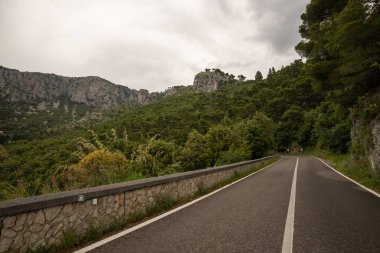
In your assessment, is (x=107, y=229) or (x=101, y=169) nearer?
(x=107, y=229)

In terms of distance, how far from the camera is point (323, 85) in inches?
750

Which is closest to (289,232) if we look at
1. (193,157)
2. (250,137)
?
(193,157)

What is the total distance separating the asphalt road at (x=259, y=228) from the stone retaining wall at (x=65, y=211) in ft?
2.32

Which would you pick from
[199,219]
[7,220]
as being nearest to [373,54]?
[199,219]

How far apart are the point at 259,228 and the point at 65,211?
11.9 feet

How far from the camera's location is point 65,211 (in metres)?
4.85

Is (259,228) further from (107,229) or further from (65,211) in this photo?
(65,211)

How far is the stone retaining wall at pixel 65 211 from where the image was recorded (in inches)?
154

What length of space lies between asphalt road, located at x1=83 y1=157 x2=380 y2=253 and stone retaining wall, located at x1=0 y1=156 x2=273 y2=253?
71cm

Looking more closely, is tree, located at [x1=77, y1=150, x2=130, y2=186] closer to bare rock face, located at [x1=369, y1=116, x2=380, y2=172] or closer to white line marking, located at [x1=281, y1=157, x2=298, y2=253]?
white line marking, located at [x1=281, y1=157, x2=298, y2=253]

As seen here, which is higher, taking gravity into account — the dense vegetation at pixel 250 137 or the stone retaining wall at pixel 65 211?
the dense vegetation at pixel 250 137

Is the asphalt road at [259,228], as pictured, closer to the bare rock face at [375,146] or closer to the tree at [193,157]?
the bare rock face at [375,146]

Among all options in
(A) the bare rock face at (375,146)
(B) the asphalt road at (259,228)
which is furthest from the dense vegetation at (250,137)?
(B) the asphalt road at (259,228)

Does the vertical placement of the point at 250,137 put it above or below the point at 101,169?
above
